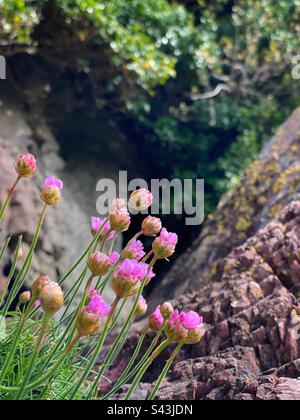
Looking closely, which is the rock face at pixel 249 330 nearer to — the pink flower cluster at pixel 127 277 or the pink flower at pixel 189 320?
the pink flower at pixel 189 320

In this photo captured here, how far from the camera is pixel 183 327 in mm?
1312

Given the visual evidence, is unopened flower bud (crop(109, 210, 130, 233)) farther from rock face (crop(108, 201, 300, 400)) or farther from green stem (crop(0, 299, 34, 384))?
rock face (crop(108, 201, 300, 400))

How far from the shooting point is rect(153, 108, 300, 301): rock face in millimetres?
3361

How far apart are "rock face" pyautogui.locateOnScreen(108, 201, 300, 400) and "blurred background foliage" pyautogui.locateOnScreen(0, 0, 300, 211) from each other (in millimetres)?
3049

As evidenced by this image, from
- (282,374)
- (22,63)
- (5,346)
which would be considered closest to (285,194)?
(282,374)

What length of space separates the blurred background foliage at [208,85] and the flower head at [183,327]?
4139mm

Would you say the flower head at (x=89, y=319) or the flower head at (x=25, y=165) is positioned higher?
the flower head at (x=25, y=165)

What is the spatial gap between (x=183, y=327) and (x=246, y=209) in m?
2.41

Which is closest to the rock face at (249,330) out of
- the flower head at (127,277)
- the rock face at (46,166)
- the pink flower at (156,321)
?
the pink flower at (156,321)

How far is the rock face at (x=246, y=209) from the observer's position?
3.36 metres

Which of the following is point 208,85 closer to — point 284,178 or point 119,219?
point 284,178

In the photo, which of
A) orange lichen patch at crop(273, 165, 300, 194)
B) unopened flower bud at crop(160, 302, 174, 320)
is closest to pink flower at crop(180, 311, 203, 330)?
unopened flower bud at crop(160, 302, 174, 320)

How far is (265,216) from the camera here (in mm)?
3350

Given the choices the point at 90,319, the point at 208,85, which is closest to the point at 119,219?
the point at 90,319
